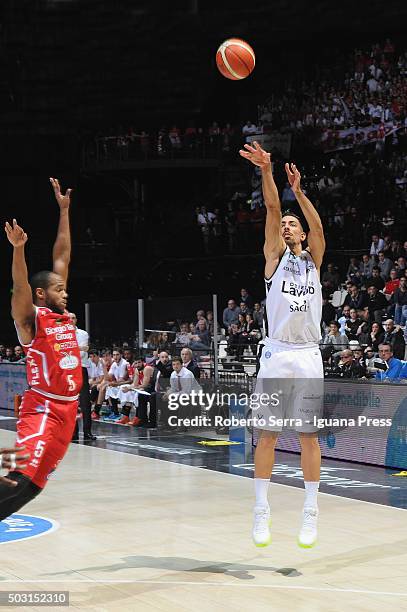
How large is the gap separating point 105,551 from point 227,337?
40.0 ft

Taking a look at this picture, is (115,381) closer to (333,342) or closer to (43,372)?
(333,342)

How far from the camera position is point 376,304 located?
1683 cm

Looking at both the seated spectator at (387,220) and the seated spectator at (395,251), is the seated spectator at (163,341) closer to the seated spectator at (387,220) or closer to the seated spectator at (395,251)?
the seated spectator at (395,251)

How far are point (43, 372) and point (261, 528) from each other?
1.90 m

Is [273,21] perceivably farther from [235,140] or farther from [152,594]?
[152,594]

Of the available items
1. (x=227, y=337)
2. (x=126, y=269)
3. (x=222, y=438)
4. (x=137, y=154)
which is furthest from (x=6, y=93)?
(x=222, y=438)

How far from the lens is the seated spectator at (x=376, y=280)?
57.8ft

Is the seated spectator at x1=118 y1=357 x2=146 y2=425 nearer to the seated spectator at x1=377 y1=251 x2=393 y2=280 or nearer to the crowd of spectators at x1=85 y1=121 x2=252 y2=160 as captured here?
the seated spectator at x1=377 y1=251 x2=393 y2=280

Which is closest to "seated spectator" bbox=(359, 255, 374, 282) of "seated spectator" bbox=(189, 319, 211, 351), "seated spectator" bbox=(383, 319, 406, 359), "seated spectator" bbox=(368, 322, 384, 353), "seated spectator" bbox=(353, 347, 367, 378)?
"seated spectator" bbox=(383, 319, 406, 359)

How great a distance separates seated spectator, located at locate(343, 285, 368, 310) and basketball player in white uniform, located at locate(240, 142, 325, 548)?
10622mm

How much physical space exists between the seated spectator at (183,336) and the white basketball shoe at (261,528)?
1096cm

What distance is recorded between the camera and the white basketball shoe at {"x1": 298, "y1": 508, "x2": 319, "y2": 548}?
20.9 ft

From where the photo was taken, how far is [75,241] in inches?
1169

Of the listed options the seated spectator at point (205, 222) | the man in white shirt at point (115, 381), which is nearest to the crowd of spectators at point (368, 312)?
the man in white shirt at point (115, 381)
